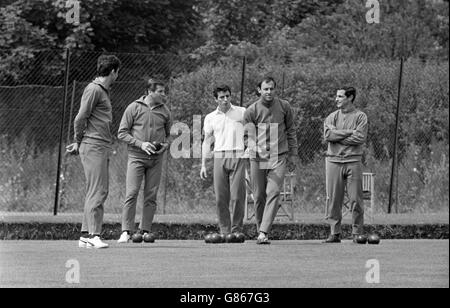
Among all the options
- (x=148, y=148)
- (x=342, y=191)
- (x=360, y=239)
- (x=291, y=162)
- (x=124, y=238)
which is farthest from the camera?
(x=342, y=191)

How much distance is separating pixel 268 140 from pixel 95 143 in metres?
2.38

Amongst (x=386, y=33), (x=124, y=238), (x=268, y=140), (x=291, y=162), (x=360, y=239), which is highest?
(x=386, y=33)

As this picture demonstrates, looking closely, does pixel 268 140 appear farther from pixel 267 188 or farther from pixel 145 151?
pixel 145 151

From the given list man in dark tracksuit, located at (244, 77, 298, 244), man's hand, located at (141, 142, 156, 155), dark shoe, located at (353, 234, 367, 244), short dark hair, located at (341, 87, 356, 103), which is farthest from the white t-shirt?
dark shoe, located at (353, 234, 367, 244)

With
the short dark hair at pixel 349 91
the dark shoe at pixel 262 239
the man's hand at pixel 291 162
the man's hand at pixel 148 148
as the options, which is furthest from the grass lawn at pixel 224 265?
the short dark hair at pixel 349 91

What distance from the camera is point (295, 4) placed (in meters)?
31.6

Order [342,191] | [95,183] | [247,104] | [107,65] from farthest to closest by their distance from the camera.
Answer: [247,104] < [342,191] < [107,65] < [95,183]

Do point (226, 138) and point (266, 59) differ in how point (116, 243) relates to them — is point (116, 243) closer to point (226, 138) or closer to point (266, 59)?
point (226, 138)

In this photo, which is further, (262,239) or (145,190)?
(145,190)

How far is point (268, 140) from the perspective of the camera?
15.0 m

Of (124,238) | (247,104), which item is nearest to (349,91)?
(124,238)

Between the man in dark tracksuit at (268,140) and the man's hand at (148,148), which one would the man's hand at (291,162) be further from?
the man's hand at (148,148)

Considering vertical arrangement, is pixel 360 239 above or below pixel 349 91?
below

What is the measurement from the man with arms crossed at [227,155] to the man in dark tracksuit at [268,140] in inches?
6.6
